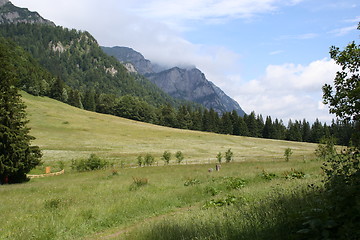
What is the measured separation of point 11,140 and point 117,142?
1791 inches

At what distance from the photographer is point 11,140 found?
32.1 meters

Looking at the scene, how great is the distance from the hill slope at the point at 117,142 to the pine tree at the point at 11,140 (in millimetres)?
19100

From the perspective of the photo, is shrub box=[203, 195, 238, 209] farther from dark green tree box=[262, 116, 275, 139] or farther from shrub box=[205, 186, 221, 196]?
dark green tree box=[262, 116, 275, 139]

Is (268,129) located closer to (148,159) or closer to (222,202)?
(148,159)

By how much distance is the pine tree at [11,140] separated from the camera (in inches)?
1247

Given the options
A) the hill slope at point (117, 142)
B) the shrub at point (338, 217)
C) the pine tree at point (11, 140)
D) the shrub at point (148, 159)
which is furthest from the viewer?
the hill slope at point (117, 142)

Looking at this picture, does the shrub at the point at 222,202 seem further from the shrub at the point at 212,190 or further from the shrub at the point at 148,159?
Answer: the shrub at the point at 148,159

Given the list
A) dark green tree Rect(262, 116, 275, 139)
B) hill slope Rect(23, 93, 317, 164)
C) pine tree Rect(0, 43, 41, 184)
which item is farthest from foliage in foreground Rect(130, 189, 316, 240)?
dark green tree Rect(262, 116, 275, 139)

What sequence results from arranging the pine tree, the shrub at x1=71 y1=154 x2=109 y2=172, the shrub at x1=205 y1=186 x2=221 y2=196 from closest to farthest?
the shrub at x1=205 y1=186 x2=221 y2=196 < the pine tree < the shrub at x1=71 y1=154 x2=109 y2=172

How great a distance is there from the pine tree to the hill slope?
19.1m

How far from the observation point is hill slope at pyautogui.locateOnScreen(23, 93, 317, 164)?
5997 cm

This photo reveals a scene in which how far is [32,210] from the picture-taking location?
13.4 meters

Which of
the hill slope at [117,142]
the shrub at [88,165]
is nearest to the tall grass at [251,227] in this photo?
the shrub at [88,165]

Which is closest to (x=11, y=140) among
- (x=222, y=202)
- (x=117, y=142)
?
(x=222, y=202)
